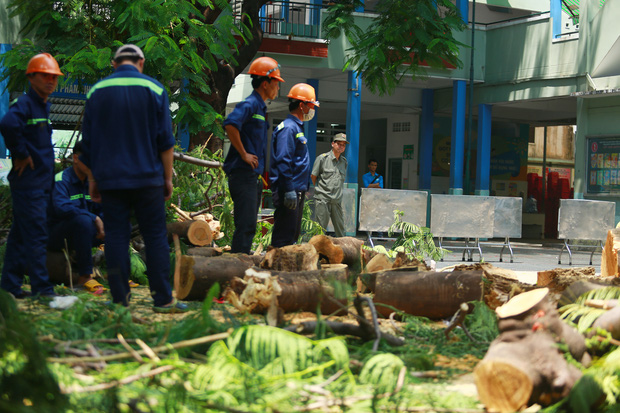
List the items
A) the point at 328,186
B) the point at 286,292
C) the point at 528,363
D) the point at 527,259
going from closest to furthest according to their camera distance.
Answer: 1. the point at 528,363
2. the point at 286,292
3. the point at 328,186
4. the point at 527,259

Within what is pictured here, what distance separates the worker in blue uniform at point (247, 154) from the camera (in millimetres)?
6988

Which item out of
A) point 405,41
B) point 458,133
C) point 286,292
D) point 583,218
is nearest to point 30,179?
point 286,292

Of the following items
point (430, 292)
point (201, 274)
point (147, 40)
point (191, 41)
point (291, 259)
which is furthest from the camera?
point (191, 41)

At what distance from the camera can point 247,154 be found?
A: 6.96 meters

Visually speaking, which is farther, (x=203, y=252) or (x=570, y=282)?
(x=203, y=252)

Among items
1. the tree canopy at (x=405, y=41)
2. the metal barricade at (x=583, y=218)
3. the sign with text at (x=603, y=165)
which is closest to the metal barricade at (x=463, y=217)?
the metal barricade at (x=583, y=218)

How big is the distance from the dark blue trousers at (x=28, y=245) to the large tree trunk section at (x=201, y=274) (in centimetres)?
100

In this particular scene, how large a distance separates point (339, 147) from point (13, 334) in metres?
9.55

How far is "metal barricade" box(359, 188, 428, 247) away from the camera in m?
14.8

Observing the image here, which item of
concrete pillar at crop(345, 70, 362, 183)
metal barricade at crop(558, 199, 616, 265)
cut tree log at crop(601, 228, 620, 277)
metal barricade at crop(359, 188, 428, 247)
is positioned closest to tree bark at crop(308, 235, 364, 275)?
cut tree log at crop(601, 228, 620, 277)

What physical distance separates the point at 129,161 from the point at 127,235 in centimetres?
55

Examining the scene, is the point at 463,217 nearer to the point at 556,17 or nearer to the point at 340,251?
the point at 340,251

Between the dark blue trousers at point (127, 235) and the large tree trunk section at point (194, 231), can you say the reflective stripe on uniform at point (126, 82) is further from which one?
the large tree trunk section at point (194, 231)

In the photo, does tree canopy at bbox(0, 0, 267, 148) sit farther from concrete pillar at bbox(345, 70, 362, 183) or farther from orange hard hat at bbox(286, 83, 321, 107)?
concrete pillar at bbox(345, 70, 362, 183)
